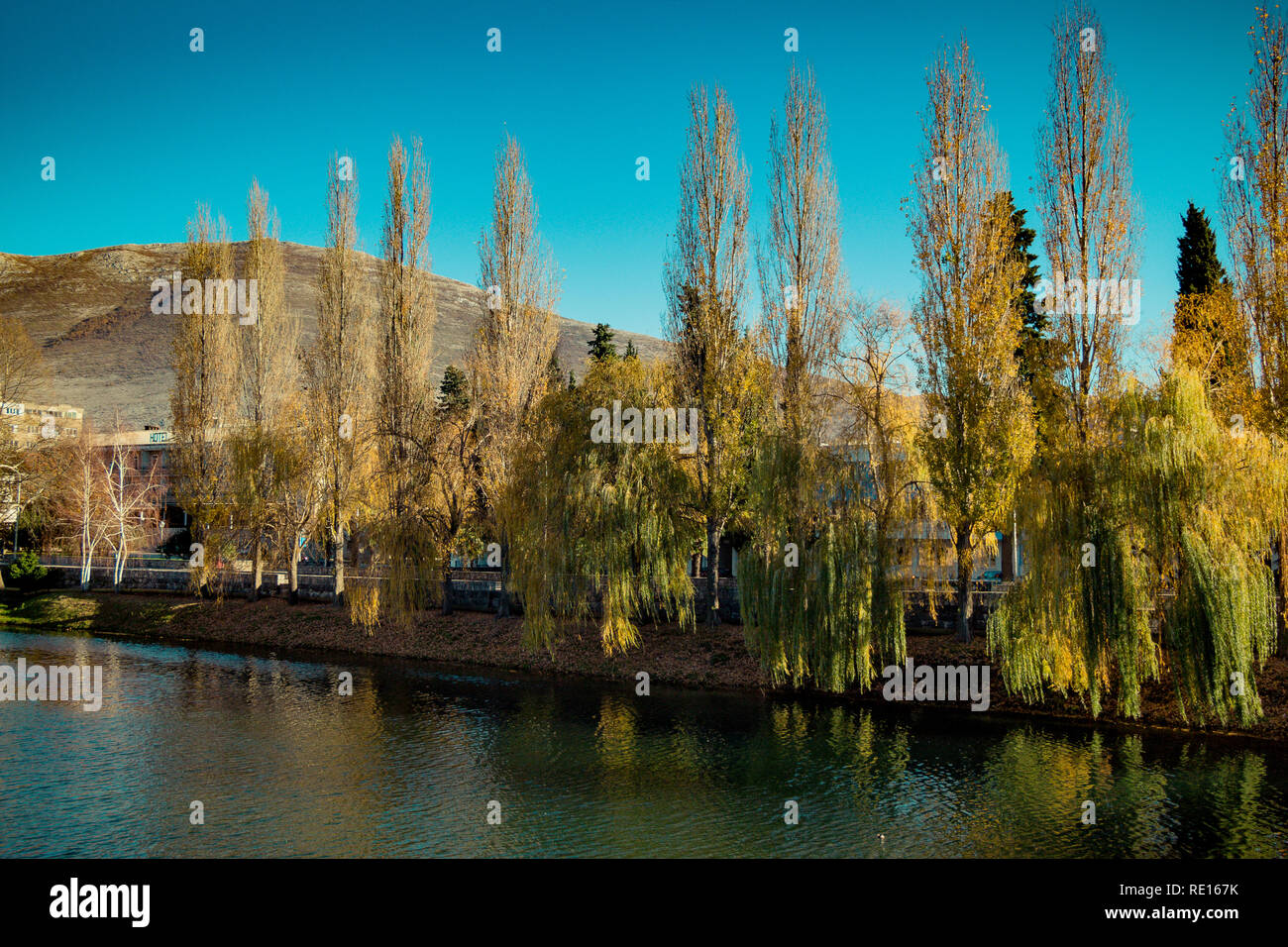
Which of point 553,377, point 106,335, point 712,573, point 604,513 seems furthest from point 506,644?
point 106,335

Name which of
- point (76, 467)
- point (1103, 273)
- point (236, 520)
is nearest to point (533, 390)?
point (236, 520)

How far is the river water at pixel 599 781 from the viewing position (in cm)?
1465

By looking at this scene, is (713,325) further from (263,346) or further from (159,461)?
(159,461)

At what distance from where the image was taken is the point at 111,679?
96.1 feet

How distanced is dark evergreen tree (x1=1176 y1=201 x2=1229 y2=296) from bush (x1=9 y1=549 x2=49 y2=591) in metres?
62.6

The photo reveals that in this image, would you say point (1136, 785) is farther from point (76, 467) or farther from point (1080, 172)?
point (76, 467)

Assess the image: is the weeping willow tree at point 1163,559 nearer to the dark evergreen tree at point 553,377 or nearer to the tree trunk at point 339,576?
the dark evergreen tree at point 553,377

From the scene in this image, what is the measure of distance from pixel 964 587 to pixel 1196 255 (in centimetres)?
2501

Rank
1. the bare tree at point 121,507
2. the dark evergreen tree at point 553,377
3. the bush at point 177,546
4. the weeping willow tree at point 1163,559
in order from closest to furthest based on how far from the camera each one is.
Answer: the weeping willow tree at point 1163,559 < the dark evergreen tree at point 553,377 < the bare tree at point 121,507 < the bush at point 177,546

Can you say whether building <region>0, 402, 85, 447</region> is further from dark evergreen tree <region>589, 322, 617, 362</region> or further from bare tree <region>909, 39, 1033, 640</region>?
A: bare tree <region>909, 39, 1033, 640</region>

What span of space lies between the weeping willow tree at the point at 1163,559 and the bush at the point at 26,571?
172 ft

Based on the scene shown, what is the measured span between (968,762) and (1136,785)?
332cm

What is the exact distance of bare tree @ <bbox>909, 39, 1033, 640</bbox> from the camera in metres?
25.6

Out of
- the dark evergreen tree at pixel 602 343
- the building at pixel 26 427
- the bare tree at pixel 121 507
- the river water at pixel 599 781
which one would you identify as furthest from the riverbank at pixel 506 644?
the dark evergreen tree at pixel 602 343
